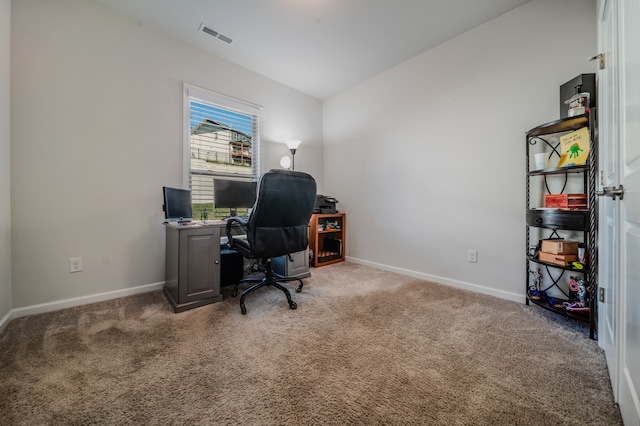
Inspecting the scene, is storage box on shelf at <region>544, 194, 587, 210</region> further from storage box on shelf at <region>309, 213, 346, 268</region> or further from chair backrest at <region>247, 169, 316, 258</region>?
storage box on shelf at <region>309, 213, 346, 268</region>

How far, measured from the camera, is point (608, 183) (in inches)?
49.2

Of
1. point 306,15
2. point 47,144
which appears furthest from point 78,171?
point 306,15

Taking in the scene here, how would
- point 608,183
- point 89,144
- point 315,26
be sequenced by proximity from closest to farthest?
point 608,183, point 89,144, point 315,26

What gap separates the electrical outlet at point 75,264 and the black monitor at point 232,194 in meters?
1.18

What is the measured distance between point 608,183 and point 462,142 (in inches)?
52.7

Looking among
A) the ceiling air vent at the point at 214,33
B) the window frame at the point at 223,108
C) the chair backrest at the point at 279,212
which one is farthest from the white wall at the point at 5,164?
the chair backrest at the point at 279,212

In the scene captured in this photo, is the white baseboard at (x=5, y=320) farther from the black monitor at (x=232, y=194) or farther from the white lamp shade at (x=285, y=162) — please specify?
the white lamp shade at (x=285, y=162)

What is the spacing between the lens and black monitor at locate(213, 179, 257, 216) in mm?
2586

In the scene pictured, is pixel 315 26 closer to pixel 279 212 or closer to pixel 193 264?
pixel 279 212

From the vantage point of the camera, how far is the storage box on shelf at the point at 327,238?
3.33 metres

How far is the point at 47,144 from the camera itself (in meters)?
1.93

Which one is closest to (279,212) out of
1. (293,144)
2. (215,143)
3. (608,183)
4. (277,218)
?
(277,218)

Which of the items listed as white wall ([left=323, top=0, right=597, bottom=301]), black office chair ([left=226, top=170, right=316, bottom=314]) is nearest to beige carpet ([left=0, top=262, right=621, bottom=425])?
black office chair ([left=226, top=170, right=316, bottom=314])

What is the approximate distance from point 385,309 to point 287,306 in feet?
2.68
